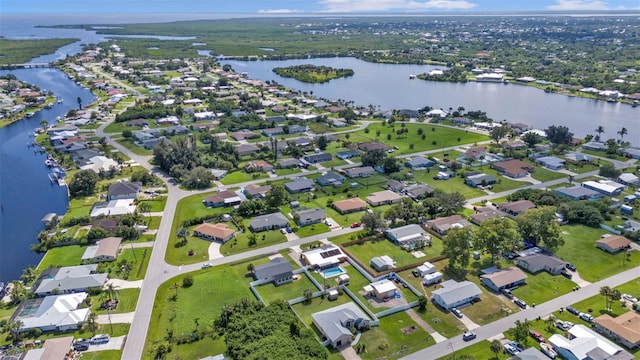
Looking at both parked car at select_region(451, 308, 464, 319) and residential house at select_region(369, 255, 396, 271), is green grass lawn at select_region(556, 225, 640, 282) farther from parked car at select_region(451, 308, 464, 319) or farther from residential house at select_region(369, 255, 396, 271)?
residential house at select_region(369, 255, 396, 271)

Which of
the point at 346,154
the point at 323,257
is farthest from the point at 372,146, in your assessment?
the point at 323,257

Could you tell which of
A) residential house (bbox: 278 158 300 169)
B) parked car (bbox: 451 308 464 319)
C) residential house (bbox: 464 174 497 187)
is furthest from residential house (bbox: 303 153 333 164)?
parked car (bbox: 451 308 464 319)

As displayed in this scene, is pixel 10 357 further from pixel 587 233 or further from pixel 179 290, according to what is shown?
pixel 587 233

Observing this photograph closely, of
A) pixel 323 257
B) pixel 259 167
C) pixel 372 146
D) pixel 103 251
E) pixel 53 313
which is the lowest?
pixel 323 257

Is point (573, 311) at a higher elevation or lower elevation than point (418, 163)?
lower

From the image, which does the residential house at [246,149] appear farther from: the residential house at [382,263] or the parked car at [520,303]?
the parked car at [520,303]

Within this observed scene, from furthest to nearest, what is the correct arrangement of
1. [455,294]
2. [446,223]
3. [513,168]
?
[513,168] → [446,223] → [455,294]

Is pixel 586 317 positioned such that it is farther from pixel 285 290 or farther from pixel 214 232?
pixel 214 232
